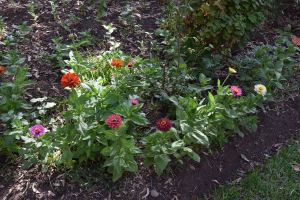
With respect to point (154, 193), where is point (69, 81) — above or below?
above

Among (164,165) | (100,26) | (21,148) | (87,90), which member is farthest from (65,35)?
(164,165)

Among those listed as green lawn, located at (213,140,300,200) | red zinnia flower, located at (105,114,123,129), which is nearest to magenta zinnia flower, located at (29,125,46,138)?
red zinnia flower, located at (105,114,123,129)

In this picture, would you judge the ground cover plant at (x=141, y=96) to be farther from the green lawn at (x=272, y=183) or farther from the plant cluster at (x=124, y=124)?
the green lawn at (x=272, y=183)

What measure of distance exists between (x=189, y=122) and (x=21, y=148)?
1280mm

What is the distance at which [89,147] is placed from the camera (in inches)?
109

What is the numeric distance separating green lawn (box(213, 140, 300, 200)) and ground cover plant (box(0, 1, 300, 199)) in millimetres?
358

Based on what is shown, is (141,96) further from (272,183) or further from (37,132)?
(272,183)

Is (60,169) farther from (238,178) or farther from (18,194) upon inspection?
(238,178)

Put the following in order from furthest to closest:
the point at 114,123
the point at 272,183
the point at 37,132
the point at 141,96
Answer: the point at 141,96 < the point at 272,183 < the point at 37,132 < the point at 114,123

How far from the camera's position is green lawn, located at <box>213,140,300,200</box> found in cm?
304

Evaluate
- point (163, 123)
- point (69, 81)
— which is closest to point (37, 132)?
point (69, 81)

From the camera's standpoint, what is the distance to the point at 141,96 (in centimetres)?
344

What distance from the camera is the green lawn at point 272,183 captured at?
3.04m

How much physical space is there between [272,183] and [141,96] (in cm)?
135
